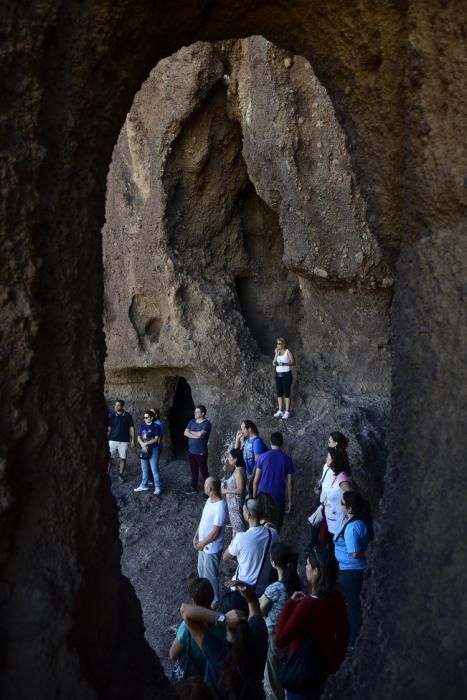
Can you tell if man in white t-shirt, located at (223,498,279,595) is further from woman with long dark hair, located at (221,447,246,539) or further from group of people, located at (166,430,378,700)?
woman with long dark hair, located at (221,447,246,539)

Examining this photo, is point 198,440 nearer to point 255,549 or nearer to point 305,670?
point 255,549

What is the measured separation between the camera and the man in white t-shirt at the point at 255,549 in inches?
210

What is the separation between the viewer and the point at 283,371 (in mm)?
9758

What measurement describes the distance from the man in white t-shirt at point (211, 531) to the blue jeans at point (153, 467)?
12.3ft

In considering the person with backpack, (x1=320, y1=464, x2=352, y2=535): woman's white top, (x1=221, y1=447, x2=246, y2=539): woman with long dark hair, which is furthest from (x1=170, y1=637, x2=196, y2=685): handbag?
(x1=221, y1=447, x2=246, y2=539): woman with long dark hair

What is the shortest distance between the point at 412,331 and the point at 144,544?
275 inches

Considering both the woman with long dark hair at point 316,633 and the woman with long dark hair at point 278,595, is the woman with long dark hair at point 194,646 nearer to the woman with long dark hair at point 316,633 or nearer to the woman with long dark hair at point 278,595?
the woman with long dark hair at point 316,633

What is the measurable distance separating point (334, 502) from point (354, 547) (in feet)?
2.58

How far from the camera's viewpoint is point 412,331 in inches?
143

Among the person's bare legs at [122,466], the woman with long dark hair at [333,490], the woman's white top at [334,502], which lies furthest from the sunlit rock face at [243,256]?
the woman's white top at [334,502]

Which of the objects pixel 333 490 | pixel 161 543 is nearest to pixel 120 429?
pixel 161 543

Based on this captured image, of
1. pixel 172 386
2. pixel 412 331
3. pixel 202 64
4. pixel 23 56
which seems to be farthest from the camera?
pixel 172 386

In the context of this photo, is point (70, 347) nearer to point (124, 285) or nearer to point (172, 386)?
point (124, 285)

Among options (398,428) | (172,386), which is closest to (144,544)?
(172,386)
